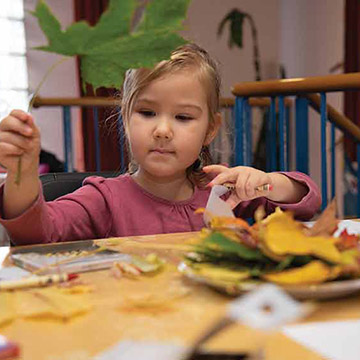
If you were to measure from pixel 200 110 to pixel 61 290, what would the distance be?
2.03 feet

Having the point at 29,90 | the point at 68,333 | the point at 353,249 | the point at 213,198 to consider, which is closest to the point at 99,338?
the point at 68,333

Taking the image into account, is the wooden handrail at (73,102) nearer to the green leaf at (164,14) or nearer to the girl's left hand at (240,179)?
the girl's left hand at (240,179)

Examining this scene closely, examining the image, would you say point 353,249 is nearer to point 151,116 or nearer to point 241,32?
point 151,116

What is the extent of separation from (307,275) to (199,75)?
70 centimetres

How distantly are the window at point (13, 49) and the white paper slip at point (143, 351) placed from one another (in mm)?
4701

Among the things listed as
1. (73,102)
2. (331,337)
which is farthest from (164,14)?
(73,102)

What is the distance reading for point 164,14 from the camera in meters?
0.54

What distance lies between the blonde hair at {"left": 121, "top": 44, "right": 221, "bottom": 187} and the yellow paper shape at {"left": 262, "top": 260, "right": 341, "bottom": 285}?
57cm

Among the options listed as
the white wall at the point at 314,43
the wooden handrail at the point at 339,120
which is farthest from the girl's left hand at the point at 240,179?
the white wall at the point at 314,43

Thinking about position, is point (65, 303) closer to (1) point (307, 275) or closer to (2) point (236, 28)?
(1) point (307, 275)

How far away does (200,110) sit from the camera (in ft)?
3.54

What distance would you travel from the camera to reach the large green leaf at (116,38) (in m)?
0.51

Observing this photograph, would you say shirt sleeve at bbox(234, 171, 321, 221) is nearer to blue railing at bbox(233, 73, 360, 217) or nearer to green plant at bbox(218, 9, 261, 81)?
blue railing at bbox(233, 73, 360, 217)

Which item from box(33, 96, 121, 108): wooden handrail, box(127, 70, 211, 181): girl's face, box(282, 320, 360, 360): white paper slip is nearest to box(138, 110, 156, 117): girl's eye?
box(127, 70, 211, 181): girl's face
